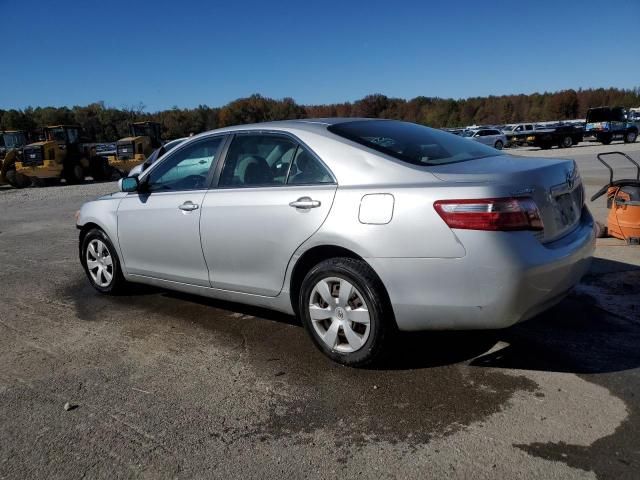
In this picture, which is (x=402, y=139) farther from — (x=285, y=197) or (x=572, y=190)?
(x=572, y=190)

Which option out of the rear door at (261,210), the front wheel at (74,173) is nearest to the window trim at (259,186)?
the rear door at (261,210)

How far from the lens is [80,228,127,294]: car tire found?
5.37 m

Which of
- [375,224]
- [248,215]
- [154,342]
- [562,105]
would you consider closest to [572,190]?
[375,224]

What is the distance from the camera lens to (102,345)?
14.1 ft

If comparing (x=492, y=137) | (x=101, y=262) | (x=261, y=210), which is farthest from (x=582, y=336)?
(x=492, y=137)

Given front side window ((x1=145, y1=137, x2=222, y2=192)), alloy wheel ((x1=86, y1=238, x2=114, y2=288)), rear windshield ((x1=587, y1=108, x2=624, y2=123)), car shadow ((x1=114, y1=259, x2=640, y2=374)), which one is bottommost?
car shadow ((x1=114, y1=259, x2=640, y2=374))

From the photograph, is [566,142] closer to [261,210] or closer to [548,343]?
[548,343]

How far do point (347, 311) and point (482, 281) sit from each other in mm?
904

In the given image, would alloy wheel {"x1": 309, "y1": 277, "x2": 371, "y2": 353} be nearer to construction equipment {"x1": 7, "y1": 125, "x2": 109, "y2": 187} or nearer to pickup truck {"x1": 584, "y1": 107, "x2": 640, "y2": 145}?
construction equipment {"x1": 7, "y1": 125, "x2": 109, "y2": 187}

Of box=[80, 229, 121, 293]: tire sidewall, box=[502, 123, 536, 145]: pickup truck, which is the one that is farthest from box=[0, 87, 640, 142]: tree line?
box=[80, 229, 121, 293]: tire sidewall

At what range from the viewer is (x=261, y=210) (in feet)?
12.7

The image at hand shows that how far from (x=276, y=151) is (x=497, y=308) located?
194 cm

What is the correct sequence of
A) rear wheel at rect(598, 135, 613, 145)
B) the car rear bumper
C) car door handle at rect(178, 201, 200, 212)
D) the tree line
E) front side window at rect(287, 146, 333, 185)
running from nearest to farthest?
1. the car rear bumper
2. front side window at rect(287, 146, 333, 185)
3. car door handle at rect(178, 201, 200, 212)
4. rear wheel at rect(598, 135, 613, 145)
5. the tree line

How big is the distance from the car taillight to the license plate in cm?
41
